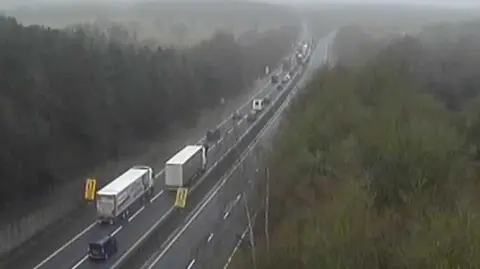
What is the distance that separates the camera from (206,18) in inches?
2442

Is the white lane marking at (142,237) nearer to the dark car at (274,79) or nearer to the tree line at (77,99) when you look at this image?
the tree line at (77,99)

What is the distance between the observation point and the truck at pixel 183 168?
91.8ft

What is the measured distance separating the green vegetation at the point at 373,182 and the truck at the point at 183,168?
549 centimetres

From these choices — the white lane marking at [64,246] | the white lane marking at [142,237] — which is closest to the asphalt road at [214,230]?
the white lane marking at [142,237]

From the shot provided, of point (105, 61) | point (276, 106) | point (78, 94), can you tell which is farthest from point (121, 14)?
point (78, 94)

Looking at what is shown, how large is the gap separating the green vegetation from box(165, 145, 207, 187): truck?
5489mm

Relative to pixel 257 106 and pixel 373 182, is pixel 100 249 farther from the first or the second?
pixel 257 106

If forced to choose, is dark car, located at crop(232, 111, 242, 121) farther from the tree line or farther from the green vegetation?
the green vegetation

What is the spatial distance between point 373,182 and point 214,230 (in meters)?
8.02

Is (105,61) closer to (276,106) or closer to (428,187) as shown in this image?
(276,106)

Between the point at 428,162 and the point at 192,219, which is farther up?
the point at 428,162

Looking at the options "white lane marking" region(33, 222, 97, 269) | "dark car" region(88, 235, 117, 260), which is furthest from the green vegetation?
"white lane marking" region(33, 222, 97, 269)

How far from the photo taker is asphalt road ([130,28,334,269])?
20.5 metres

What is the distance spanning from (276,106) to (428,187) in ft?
105
